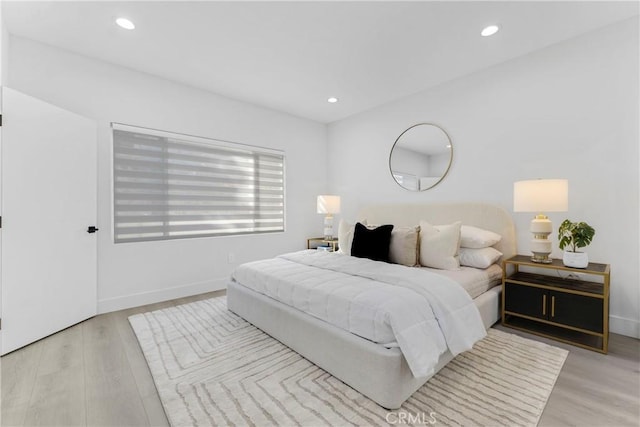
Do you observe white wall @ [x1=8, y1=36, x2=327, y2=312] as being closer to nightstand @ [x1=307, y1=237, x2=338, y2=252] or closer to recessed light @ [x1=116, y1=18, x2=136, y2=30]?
nightstand @ [x1=307, y1=237, x2=338, y2=252]

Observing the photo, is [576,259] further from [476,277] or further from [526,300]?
[476,277]

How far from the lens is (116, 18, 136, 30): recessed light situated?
2.32 meters

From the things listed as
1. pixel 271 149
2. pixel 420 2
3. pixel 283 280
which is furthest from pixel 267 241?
pixel 420 2

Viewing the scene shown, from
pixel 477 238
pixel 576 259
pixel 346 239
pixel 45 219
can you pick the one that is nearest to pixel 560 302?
pixel 576 259

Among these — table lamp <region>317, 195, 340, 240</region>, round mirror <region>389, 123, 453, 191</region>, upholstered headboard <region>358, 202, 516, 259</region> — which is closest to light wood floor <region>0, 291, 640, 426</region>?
upholstered headboard <region>358, 202, 516, 259</region>

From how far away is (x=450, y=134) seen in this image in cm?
345

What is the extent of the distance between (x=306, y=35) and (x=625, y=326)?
12.2 ft

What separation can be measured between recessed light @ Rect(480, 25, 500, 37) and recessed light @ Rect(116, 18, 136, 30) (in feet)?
9.91

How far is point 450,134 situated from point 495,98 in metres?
0.57

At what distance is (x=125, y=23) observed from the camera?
2363 mm

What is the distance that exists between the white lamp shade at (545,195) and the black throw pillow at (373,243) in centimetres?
120

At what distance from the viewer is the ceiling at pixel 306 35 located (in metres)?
2.19

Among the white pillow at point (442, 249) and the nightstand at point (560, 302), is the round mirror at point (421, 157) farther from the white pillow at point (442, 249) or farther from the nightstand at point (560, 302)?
the nightstand at point (560, 302)

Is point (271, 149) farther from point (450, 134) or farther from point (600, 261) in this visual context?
point (600, 261)
